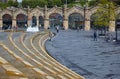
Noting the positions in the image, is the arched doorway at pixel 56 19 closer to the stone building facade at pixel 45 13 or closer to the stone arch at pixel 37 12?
the stone building facade at pixel 45 13

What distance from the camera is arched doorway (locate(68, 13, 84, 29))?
422 ft

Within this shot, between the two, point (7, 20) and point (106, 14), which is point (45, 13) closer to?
point (7, 20)

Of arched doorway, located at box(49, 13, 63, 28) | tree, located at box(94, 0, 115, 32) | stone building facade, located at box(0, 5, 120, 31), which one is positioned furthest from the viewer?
arched doorway, located at box(49, 13, 63, 28)

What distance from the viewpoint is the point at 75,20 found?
426 ft

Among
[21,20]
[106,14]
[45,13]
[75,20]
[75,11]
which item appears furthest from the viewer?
[21,20]

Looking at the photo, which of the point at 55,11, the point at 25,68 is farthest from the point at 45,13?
the point at 25,68

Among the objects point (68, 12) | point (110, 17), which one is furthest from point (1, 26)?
point (110, 17)

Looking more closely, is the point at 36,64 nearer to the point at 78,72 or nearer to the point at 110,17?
the point at 78,72

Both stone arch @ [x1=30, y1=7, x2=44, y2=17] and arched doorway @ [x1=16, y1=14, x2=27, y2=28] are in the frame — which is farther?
arched doorway @ [x1=16, y1=14, x2=27, y2=28]

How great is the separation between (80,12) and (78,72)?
89.3 m

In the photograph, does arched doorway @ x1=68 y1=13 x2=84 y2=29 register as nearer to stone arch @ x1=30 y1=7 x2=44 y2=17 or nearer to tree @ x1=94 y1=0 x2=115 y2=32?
stone arch @ x1=30 y1=7 x2=44 y2=17

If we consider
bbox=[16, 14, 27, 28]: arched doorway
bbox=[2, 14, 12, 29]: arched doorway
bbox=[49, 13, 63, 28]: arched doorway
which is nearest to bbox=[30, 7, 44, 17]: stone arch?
bbox=[49, 13, 63, 28]: arched doorway

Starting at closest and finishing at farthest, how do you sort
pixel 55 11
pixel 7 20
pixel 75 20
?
1. pixel 55 11
2. pixel 75 20
3. pixel 7 20

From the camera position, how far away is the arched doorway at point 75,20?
12875 centimetres
